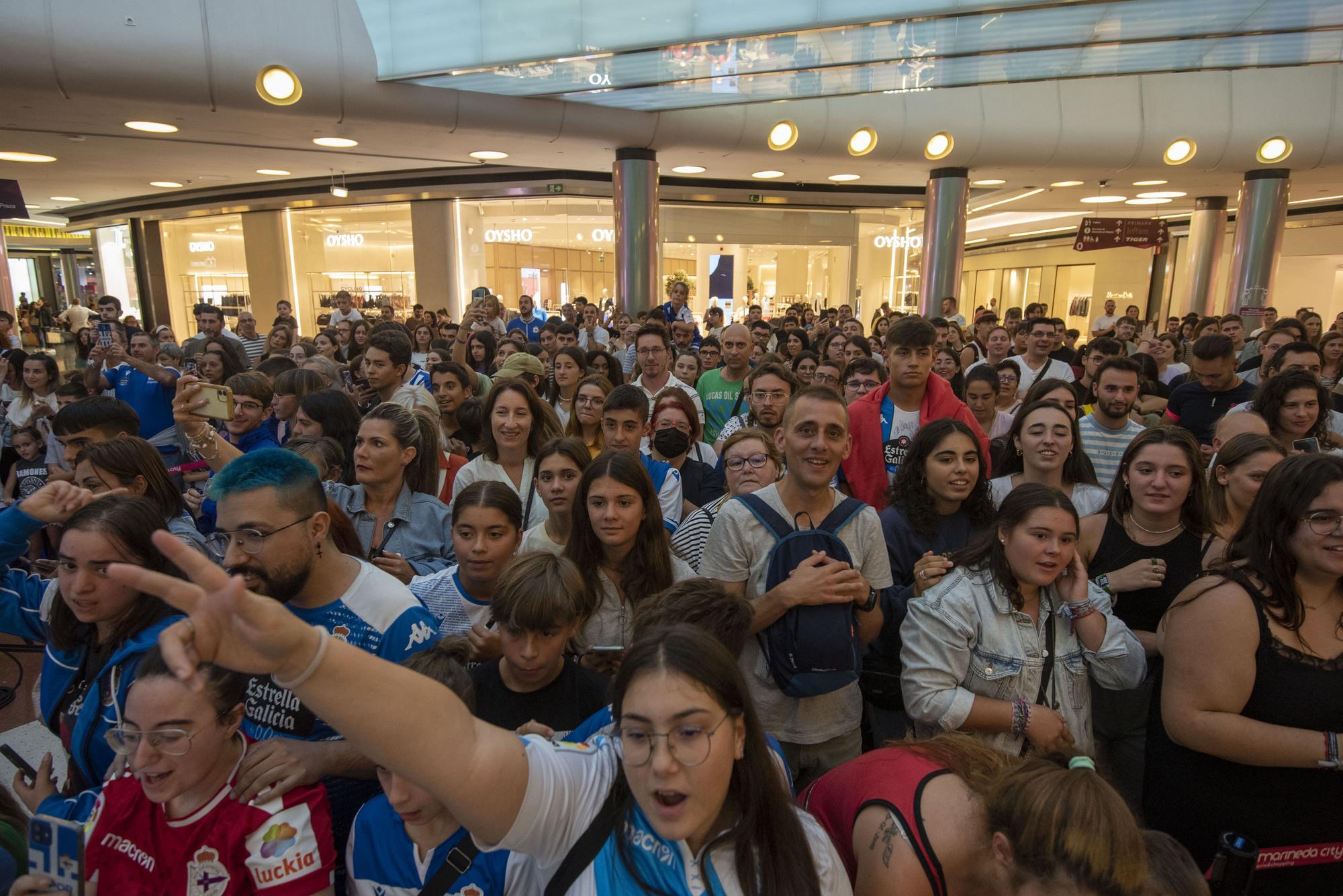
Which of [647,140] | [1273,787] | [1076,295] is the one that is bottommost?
[1273,787]

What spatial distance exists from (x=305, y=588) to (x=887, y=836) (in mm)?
1597

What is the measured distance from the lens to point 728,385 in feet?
20.3

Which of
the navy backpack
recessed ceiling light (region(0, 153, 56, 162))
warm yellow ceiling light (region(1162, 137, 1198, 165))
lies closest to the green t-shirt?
the navy backpack

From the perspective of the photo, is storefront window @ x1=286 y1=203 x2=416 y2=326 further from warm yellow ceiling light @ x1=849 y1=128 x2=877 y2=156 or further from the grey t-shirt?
the grey t-shirt

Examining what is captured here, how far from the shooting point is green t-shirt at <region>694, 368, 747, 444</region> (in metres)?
6.01

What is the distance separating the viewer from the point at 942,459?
308 cm

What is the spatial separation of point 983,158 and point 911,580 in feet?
35.0

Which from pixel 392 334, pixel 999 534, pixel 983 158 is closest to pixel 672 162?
pixel 983 158

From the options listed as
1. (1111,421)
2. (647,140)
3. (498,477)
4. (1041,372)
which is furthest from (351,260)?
(1111,421)

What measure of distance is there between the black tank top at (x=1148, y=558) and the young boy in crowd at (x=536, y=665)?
199cm

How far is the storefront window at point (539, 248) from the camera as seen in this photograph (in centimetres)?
1688

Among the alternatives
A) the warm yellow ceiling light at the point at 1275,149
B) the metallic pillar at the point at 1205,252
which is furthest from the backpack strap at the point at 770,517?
the metallic pillar at the point at 1205,252

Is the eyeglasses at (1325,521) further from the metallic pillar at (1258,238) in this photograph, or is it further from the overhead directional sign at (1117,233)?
the metallic pillar at (1258,238)

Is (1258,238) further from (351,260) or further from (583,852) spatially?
(351,260)
